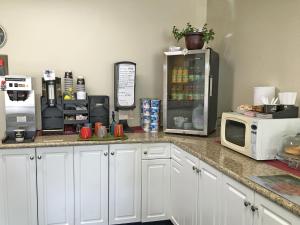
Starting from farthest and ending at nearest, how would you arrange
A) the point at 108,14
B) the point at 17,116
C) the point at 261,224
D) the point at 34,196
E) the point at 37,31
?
the point at 108,14, the point at 37,31, the point at 17,116, the point at 34,196, the point at 261,224

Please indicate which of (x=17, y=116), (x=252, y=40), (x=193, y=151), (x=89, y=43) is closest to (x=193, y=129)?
(x=193, y=151)

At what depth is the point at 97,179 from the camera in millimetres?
2660

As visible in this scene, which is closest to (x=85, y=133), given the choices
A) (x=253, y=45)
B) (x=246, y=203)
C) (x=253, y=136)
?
(x=253, y=136)

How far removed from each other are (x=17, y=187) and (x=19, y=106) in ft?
2.48

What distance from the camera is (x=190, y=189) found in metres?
2.32

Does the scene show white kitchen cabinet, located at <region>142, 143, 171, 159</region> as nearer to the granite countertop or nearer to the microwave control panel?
the granite countertop

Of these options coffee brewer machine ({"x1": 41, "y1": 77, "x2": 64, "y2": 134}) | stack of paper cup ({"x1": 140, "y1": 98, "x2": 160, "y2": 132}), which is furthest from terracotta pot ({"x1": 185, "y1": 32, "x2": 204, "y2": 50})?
coffee brewer machine ({"x1": 41, "y1": 77, "x2": 64, "y2": 134})

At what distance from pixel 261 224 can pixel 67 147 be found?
174 cm

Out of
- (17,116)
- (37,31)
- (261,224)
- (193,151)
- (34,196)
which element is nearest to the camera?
(261,224)

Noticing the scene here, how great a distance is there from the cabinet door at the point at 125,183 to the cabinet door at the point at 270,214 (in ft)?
4.68

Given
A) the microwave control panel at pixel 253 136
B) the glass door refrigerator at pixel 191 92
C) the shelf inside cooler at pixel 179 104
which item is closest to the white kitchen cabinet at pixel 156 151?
the glass door refrigerator at pixel 191 92

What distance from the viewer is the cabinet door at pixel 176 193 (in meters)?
2.54

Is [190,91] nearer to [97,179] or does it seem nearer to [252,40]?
[252,40]

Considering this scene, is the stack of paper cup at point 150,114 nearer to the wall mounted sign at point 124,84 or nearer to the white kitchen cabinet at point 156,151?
the wall mounted sign at point 124,84
